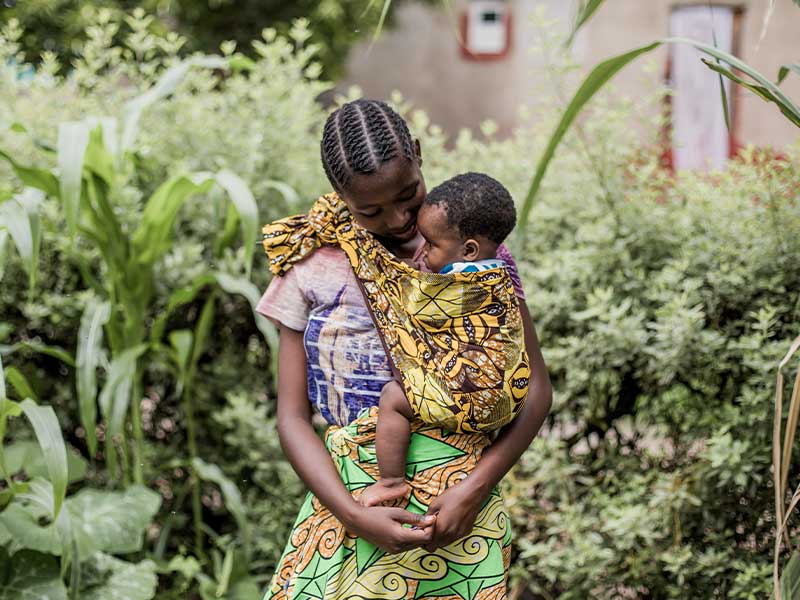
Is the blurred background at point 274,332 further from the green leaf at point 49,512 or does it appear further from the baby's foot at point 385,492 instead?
the baby's foot at point 385,492

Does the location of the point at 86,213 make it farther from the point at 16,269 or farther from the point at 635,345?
the point at 635,345

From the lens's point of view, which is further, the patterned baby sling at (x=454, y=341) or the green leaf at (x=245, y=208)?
the green leaf at (x=245, y=208)

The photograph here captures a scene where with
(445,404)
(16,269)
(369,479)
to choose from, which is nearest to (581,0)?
(445,404)

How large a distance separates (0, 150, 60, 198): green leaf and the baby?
1377 mm

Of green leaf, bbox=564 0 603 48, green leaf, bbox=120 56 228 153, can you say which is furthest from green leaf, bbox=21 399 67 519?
green leaf, bbox=564 0 603 48

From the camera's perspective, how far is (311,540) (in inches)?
71.1

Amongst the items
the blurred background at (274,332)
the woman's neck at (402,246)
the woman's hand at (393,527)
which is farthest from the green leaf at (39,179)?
the woman's hand at (393,527)

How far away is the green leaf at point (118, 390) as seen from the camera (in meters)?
2.65

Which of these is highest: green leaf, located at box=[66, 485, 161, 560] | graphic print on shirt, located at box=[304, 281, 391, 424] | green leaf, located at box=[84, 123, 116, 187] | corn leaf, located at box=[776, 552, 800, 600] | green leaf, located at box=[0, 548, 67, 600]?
green leaf, located at box=[84, 123, 116, 187]

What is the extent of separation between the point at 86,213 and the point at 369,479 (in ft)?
4.68

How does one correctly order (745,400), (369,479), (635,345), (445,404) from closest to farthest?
(445,404) < (369,479) < (745,400) < (635,345)

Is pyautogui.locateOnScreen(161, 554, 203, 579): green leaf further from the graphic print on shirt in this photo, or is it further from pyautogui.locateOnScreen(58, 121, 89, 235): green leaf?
the graphic print on shirt

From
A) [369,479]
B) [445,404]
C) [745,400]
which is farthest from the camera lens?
[745,400]

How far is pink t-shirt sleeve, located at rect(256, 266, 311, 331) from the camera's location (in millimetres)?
1823
